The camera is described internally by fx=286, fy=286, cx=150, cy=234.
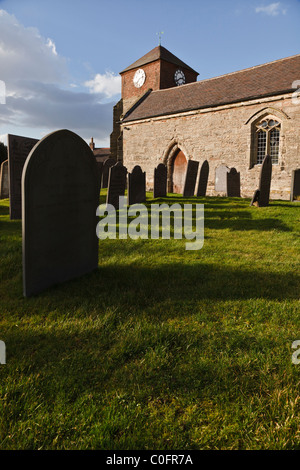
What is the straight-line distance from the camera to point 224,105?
55.4ft

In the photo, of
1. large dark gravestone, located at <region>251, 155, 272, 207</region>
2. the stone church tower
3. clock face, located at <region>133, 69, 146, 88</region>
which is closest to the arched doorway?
the stone church tower

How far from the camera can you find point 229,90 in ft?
58.3

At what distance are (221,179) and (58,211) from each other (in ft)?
50.7

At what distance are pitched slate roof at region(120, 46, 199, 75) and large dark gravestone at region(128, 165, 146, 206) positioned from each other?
77.2ft

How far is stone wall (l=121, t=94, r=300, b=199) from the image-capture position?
1500 cm

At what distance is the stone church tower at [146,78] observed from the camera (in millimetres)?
27562

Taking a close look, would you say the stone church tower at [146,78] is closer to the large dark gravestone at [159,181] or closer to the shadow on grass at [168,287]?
the large dark gravestone at [159,181]

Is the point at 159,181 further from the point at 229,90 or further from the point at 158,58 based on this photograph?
the point at 158,58

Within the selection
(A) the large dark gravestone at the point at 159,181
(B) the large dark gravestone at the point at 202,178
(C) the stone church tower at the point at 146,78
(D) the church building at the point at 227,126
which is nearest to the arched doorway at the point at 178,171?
(D) the church building at the point at 227,126

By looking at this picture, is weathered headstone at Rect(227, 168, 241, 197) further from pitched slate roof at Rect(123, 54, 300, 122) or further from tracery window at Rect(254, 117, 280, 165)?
pitched slate roof at Rect(123, 54, 300, 122)

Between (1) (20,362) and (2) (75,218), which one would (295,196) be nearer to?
(2) (75,218)

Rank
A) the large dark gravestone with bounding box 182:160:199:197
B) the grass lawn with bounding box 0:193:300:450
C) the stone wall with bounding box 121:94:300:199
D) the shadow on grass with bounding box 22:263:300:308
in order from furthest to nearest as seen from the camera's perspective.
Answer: the stone wall with bounding box 121:94:300:199
the large dark gravestone with bounding box 182:160:199:197
the shadow on grass with bounding box 22:263:300:308
the grass lawn with bounding box 0:193:300:450

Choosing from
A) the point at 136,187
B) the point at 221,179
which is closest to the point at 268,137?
the point at 221,179
